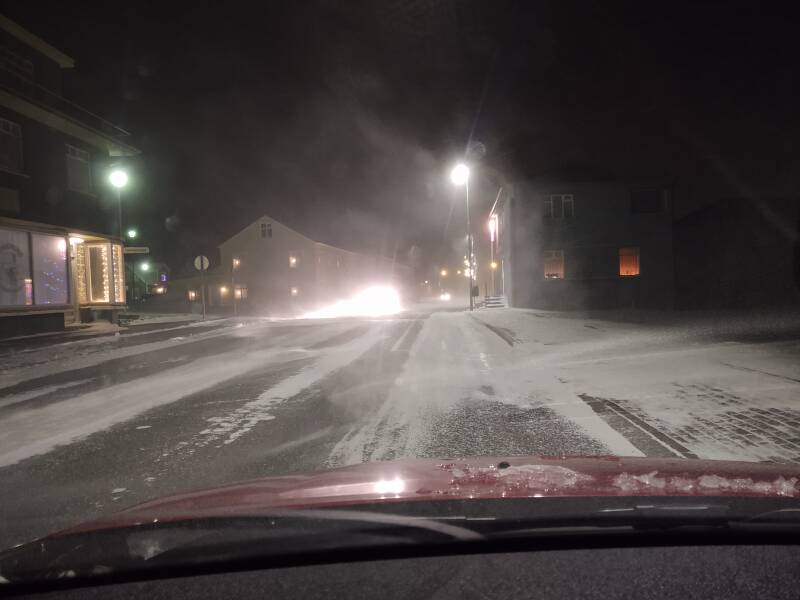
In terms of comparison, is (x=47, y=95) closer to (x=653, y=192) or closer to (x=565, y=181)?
(x=565, y=181)

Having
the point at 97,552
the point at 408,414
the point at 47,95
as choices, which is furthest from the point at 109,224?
the point at 97,552

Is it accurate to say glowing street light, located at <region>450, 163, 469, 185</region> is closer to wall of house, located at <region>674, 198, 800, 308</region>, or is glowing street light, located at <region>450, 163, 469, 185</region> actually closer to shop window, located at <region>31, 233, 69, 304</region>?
wall of house, located at <region>674, 198, 800, 308</region>

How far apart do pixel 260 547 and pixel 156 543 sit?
0.40 metres

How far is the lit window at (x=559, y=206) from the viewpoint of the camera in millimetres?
30641

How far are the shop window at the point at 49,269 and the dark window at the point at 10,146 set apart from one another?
238cm

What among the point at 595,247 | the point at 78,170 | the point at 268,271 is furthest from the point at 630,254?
the point at 268,271

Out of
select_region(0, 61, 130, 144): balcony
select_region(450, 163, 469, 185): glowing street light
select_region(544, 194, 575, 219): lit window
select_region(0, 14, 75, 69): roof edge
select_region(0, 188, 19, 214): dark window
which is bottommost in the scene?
select_region(0, 188, 19, 214): dark window

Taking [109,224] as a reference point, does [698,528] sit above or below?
below

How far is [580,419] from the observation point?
6375 millimetres

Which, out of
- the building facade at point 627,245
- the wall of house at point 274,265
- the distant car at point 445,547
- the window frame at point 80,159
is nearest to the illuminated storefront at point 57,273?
the window frame at point 80,159

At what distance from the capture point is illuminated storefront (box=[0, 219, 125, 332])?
18125 mm

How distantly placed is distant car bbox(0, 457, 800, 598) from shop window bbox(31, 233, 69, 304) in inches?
811

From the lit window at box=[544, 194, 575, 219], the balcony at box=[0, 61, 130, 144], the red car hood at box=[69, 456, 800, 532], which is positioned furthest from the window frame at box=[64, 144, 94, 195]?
the red car hood at box=[69, 456, 800, 532]

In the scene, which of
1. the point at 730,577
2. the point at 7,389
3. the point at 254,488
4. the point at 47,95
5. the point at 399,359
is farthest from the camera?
the point at 47,95
